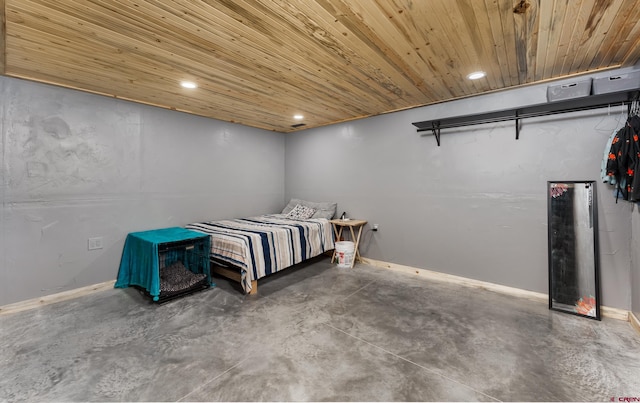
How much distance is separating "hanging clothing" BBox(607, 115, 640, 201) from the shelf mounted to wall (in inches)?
9.0

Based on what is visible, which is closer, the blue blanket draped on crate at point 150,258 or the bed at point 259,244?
the blue blanket draped on crate at point 150,258

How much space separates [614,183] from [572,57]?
122 cm

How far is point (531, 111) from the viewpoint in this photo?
2.91 metres

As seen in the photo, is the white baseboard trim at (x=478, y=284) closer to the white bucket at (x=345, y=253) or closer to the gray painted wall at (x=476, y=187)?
the gray painted wall at (x=476, y=187)

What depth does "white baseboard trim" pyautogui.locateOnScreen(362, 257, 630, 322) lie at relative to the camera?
2.57 metres

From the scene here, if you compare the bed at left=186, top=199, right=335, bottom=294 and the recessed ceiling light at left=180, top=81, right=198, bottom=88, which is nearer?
the recessed ceiling light at left=180, top=81, right=198, bottom=88

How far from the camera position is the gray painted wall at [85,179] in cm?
272

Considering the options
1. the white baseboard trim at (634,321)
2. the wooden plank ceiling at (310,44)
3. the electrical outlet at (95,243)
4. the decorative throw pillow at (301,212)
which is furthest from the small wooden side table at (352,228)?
the electrical outlet at (95,243)

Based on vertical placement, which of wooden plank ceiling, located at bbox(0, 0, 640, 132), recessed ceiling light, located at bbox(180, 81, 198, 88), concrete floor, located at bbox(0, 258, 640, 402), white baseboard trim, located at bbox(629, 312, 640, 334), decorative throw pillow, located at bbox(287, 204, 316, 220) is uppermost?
recessed ceiling light, located at bbox(180, 81, 198, 88)

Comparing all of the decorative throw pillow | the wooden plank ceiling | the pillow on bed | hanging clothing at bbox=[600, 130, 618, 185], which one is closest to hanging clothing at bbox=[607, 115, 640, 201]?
hanging clothing at bbox=[600, 130, 618, 185]

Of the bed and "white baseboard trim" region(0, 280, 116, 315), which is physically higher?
the bed

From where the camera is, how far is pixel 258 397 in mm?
1577

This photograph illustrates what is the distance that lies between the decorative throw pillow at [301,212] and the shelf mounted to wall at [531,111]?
2.23 meters

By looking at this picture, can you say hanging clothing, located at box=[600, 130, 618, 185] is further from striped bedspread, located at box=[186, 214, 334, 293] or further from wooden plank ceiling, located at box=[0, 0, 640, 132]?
striped bedspread, located at box=[186, 214, 334, 293]
